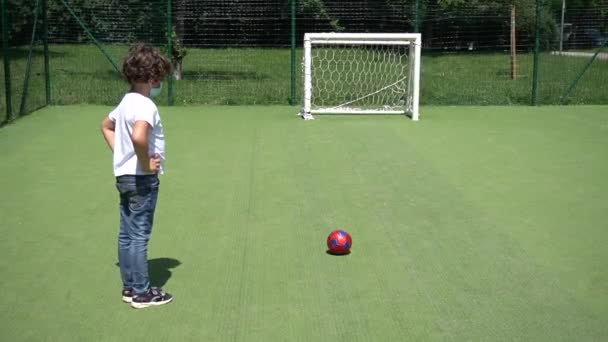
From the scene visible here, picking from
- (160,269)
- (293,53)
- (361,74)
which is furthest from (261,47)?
(160,269)

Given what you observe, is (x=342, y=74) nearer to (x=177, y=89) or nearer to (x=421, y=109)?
(x=421, y=109)

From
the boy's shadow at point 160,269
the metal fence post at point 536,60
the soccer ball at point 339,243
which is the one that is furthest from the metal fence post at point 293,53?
the boy's shadow at point 160,269

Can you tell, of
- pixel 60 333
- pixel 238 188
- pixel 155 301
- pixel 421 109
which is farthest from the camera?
pixel 421 109

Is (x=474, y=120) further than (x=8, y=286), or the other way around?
(x=474, y=120)

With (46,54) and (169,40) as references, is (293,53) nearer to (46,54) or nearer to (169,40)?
(169,40)

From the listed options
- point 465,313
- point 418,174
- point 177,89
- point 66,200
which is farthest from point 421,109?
point 465,313

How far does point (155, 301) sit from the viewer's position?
496 centimetres

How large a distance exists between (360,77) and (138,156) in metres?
12.0

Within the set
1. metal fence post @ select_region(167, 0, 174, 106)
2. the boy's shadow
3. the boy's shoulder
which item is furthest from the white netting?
the boy's shoulder

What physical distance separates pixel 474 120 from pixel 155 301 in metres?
9.32

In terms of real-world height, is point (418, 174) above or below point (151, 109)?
below

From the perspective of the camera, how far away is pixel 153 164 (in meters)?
4.70

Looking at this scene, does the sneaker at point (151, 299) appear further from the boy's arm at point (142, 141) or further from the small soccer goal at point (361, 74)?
the small soccer goal at point (361, 74)

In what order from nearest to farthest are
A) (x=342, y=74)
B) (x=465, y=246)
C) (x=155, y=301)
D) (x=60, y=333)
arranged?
(x=60, y=333), (x=155, y=301), (x=465, y=246), (x=342, y=74)
